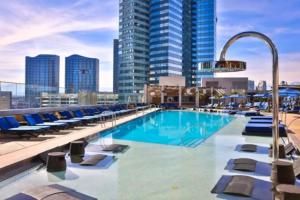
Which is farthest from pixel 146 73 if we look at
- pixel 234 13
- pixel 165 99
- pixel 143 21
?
pixel 234 13

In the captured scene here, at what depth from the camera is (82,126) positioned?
1400 centimetres

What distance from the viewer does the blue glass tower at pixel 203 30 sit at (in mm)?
107625

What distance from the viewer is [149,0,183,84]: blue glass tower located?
9150cm

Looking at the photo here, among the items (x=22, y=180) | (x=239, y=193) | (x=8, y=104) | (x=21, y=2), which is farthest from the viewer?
(x=21, y=2)

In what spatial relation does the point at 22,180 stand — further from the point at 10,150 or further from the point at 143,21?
the point at 143,21

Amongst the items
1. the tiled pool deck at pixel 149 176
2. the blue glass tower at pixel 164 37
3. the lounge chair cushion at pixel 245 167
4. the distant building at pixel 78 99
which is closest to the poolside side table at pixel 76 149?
the tiled pool deck at pixel 149 176

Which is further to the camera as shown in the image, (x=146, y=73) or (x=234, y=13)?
(x=146, y=73)

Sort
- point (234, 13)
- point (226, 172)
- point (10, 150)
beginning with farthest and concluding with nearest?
point (234, 13) → point (10, 150) → point (226, 172)

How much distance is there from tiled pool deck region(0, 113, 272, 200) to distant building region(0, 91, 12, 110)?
504 centimetres

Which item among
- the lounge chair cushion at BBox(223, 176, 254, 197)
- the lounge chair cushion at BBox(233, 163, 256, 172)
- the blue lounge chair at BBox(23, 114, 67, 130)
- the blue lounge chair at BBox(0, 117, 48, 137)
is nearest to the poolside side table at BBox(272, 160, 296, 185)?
the lounge chair cushion at BBox(223, 176, 254, 197)

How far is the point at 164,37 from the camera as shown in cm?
9188

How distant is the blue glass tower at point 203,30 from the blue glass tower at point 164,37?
46.4ft

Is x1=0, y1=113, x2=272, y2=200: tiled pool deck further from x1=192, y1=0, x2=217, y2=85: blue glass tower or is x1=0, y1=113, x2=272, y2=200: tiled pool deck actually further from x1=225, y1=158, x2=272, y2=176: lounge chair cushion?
x1=192, y1=0, x2=217, y2=85: blue glass tower

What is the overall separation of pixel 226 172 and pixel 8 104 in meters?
8.24
